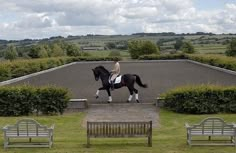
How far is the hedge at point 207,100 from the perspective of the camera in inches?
631

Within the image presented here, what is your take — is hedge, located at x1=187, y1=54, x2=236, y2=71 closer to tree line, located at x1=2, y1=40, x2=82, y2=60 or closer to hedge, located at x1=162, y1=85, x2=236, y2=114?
hedge, located at x1=162, y1=85, x2=236, y2=114

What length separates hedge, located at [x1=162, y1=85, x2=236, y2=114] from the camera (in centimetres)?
1602

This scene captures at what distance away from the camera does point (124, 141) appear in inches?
443

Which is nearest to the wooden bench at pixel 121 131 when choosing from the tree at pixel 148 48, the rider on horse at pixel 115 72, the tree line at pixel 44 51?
the rider on horse at pixel 115 72

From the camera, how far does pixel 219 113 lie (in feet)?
52.3

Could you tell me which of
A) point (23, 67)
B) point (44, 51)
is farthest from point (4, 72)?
point (44, 51)

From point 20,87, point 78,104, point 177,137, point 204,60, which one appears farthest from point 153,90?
point 204,60

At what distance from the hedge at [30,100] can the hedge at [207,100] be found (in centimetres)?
460

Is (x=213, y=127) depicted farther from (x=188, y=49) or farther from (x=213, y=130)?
(x=188, y=49)

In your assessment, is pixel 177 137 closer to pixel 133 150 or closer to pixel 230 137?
pixel 230 137

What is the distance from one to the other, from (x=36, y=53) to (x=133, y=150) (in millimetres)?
59154

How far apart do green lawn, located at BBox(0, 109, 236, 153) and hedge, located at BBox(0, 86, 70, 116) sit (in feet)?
3.73

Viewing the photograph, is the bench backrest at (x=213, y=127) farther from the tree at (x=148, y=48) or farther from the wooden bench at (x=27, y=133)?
the tree at (x=148, y=48)

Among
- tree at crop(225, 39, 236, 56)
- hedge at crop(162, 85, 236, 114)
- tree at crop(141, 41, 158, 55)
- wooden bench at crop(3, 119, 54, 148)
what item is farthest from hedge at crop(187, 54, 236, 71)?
wooden bench at crop(3, 119, 54, 148)
